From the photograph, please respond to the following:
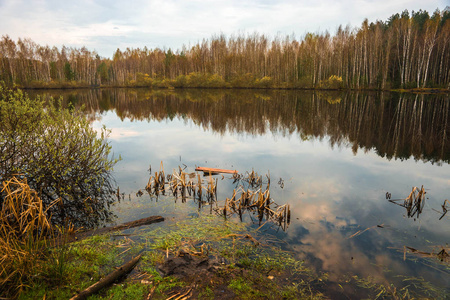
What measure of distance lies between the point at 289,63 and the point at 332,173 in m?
83.1

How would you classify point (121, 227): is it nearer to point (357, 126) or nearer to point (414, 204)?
point (414, 204)

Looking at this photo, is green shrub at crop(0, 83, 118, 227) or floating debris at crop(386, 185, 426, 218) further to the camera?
floating debris at crop(386, 185, 426, 218)

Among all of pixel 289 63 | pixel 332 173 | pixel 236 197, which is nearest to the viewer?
pixel 236 197

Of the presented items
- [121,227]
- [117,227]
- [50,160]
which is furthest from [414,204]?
[50,160]

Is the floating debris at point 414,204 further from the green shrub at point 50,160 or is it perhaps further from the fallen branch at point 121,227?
the green shrub at point 50,160

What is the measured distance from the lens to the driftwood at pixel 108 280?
5156mm

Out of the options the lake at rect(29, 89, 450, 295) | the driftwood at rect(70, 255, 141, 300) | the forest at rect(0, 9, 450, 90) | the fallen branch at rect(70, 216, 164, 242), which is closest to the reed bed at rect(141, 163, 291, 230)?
the lake at rect(29, 89, 450, 295)

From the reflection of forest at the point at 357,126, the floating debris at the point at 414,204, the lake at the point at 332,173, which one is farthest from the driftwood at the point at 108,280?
the reflection of forest at the point at 357,126

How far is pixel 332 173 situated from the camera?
1534 centimetres

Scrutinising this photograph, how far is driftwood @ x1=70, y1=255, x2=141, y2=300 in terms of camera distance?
516 centimetres

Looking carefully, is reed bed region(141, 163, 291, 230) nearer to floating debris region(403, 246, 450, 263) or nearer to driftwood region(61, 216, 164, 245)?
driftwood region(61, 216, 164, 245)

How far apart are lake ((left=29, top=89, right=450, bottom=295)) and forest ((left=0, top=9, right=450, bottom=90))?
47254 millimetres

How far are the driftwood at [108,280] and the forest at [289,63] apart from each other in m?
75.2

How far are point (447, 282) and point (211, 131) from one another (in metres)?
21.8
